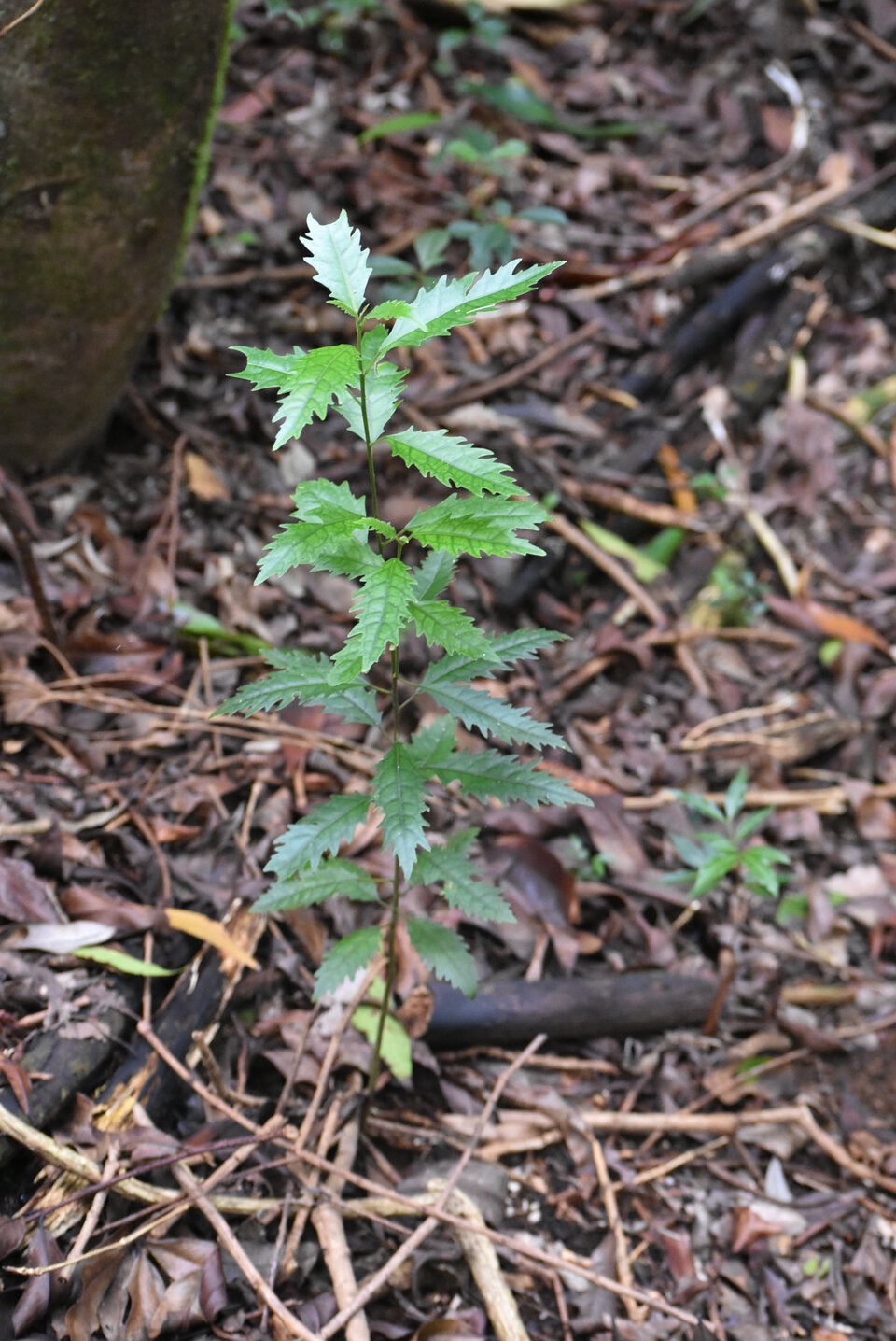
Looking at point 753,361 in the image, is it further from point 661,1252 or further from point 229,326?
point 661,1252

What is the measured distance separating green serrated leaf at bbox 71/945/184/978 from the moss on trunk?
1.59 meters

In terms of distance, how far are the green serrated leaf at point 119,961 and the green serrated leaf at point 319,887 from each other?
0.45 m

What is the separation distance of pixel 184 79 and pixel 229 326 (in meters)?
1.18

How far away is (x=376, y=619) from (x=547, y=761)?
1.88m

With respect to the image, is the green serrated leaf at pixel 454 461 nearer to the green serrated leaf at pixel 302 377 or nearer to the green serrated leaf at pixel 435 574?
the green serrated leaf at pixel 302 377

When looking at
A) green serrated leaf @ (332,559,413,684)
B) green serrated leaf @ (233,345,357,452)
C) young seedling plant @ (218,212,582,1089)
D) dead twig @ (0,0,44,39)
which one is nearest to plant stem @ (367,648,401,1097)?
young seedling plant @ (218,212,582,1089)

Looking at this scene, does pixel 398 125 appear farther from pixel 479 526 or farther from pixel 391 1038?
pixel 391 1038

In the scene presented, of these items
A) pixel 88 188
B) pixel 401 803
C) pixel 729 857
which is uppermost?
pixel 88 188

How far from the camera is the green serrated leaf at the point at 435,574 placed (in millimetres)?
1799

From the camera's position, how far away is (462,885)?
1.88 metres

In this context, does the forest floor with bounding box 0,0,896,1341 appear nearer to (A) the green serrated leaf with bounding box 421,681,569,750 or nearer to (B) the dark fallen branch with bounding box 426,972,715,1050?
(B) the dark fallen branch with bounding box 426,972,715,1050

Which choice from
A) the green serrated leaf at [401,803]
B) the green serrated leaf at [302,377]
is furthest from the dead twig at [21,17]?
the green serrated leaf at [401,803]

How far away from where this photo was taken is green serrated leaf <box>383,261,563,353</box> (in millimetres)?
1466

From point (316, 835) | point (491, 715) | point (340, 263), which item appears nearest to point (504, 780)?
point (491, 715)
